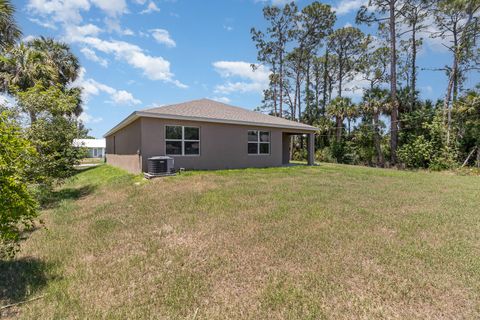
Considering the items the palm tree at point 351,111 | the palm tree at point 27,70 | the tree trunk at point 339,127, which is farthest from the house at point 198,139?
the tree trunk at point 339,127

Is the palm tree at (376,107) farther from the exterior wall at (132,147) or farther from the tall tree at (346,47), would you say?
the exterior wall at (132,147)

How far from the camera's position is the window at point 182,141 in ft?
36.5

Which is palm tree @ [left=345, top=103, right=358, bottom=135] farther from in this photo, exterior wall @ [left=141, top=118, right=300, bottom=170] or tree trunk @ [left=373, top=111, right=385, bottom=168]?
exterior wall @ [left=141, top=118, right=300, bottom=170]

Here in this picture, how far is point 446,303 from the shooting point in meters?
2.63

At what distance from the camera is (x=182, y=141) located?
11.4m

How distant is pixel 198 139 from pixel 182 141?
2.74ft

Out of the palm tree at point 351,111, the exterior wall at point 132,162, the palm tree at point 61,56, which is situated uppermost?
the palm tree at point 61,56

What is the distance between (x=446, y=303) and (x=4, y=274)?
221 inches

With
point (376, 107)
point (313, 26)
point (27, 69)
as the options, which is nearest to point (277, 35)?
point (313, 26)

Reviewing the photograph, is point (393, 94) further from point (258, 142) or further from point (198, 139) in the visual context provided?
point (198, 139)

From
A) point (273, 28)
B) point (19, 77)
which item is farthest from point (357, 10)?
point (19, 77)

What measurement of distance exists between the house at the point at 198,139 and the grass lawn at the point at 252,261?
4578 millimetres

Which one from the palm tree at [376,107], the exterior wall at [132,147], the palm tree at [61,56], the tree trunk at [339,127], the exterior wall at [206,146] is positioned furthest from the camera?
the tree trunk at [339,127]

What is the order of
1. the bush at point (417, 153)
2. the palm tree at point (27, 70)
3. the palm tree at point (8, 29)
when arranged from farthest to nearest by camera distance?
the bush at point (417, 153) → the palm tree at point (27, 70) → the palm tree at point (8, 29)
